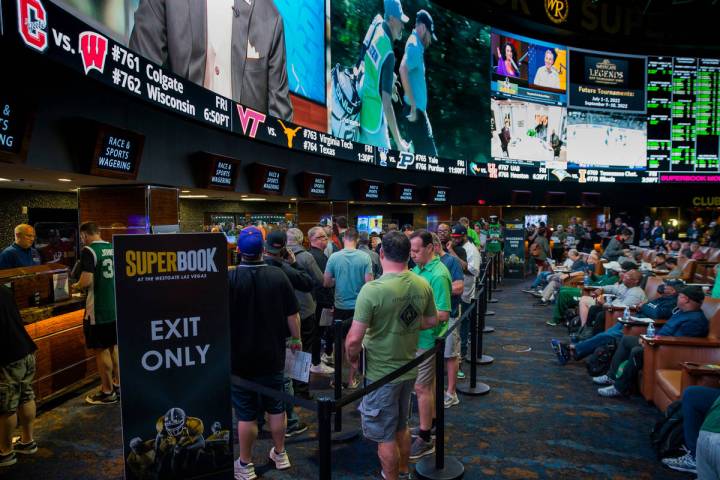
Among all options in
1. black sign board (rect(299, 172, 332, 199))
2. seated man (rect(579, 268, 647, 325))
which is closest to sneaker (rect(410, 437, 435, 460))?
seated man (rect(579, 268, 647, 325))

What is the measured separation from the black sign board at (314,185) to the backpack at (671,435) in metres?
7.85

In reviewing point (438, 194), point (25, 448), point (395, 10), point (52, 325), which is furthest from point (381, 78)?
point (25, 448)

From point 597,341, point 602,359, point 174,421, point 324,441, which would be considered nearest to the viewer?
point 324,441

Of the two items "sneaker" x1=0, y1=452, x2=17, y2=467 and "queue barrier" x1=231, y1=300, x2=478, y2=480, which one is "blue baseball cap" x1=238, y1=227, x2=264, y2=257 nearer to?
"queue barrier" x1=231, y1=300, x2=478, y2=480

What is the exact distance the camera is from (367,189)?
13.1 meters

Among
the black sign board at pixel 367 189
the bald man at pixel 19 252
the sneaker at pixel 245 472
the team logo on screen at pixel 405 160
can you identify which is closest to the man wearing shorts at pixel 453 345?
the sneaker at pixel 245 472

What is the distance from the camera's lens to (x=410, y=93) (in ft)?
52.5

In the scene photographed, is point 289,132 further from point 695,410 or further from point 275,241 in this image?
point 695,410

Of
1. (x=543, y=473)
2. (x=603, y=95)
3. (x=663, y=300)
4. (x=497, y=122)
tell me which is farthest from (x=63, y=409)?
(x=603, y=95)

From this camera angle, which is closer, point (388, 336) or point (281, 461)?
point (388, 336)

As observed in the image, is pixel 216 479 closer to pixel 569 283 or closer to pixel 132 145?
pixel 132 145

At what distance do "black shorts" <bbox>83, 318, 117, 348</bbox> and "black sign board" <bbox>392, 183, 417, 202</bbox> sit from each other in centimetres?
1047

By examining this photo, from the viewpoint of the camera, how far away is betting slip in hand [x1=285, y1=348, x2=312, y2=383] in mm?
3527

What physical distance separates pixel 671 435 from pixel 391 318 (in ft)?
8.28
